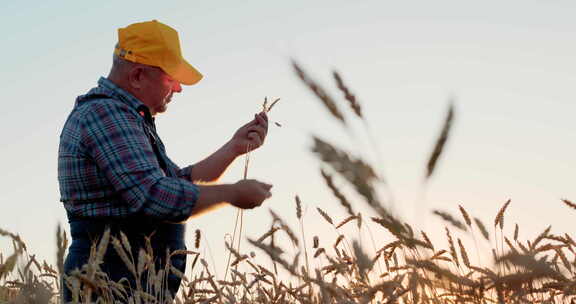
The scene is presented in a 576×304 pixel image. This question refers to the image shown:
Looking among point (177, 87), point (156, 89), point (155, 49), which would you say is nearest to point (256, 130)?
point (177, 87)

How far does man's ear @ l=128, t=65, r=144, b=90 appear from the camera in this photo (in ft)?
12.6

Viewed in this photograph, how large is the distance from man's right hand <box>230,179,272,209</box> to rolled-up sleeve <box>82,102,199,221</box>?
25 cm

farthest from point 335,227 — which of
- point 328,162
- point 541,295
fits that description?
point 328,162

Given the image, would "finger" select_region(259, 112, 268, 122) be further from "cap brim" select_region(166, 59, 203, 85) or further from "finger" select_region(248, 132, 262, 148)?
"cap brim" select_region(166, 59, 203, 85)

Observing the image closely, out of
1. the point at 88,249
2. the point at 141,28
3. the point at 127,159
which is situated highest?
the point at 141,28

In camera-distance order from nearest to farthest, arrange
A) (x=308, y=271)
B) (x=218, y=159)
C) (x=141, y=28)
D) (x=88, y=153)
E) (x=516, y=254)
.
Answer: (x=516, y=254) < (x=308, y=271) < (x=88, y=153) < (x=141, y=28) < (x=218, y=159)

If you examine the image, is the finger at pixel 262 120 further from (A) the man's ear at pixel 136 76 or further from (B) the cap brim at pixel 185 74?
(A) the man's ear at pixel 136 76

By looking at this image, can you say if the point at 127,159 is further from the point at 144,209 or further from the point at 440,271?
the point at 440,271

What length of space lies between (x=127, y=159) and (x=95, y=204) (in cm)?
32

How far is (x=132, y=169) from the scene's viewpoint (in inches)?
127

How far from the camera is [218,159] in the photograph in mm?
4469

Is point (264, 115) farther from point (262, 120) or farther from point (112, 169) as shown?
point (112, 169)

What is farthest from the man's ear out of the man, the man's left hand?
the man's left hand

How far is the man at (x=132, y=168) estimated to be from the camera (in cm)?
321
